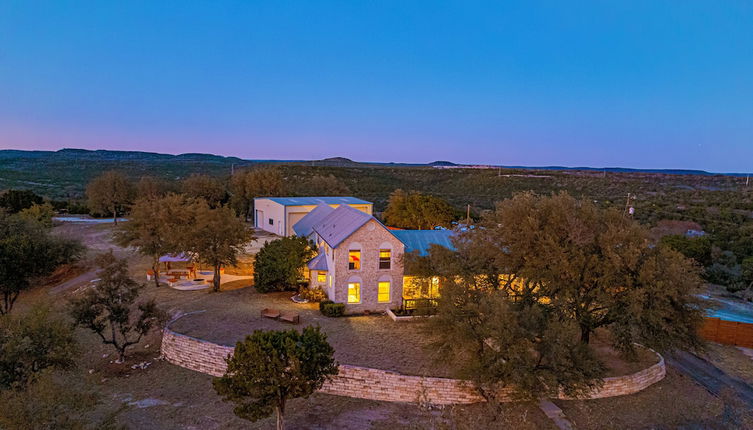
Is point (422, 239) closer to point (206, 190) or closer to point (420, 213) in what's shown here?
point (420, 213)

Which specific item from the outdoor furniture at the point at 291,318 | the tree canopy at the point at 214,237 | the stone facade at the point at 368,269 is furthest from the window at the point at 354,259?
the tree canopy at the point at 214,237

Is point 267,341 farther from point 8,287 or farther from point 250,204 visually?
point 250,204

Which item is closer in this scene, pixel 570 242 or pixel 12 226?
pixel 570 242

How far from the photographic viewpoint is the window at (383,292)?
24.4 meters

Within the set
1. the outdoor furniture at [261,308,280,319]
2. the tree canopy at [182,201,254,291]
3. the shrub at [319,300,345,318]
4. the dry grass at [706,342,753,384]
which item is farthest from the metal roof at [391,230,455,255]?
the dry grass at [706,342,753,384]

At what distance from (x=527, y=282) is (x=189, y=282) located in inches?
836

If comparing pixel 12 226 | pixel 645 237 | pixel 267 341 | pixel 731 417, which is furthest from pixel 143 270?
pixel 731 417

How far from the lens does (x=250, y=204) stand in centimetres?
5853

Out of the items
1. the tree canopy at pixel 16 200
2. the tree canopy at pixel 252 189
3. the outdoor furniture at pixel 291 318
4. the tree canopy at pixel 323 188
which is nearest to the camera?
the outdoor furniture at pixel 291 318

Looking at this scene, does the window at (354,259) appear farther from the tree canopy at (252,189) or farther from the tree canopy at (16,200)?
the tree canopy at (16,200)

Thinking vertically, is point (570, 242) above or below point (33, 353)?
above

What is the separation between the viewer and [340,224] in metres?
26.6

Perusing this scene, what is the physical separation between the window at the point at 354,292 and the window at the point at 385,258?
169 cm

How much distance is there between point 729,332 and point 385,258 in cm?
1891
